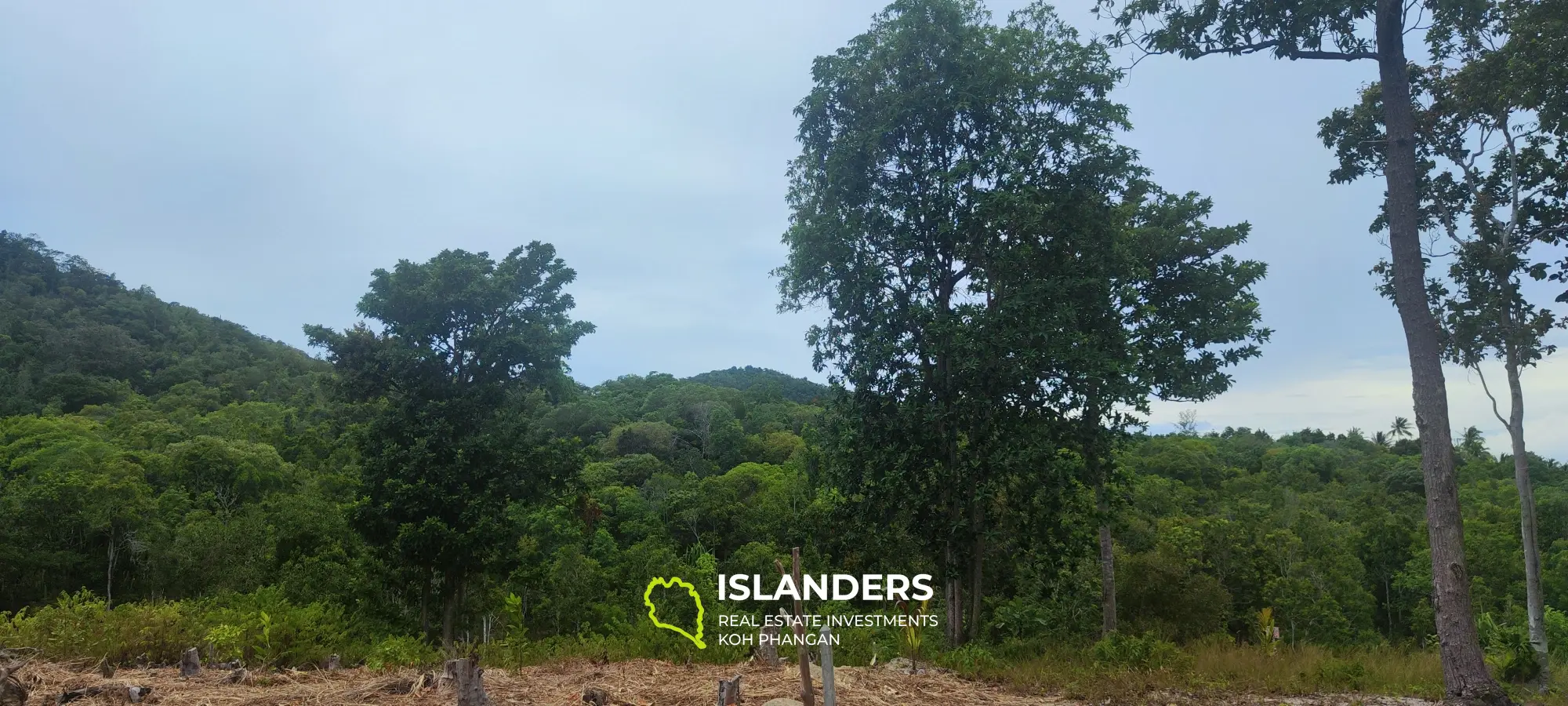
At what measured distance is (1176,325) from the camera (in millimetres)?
10219

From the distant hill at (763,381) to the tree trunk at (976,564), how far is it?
49588mm

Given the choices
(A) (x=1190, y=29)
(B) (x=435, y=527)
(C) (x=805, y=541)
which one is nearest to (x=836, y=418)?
(C) (x=805, y=541)

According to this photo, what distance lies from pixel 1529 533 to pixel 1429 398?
425 cm

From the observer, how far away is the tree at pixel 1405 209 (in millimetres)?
5637

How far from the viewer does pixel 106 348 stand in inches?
1794

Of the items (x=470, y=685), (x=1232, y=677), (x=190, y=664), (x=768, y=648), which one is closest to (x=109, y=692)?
(x=190, y=664)

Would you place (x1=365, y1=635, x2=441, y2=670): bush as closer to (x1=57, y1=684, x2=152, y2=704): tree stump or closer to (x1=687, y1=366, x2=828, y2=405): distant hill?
(x1=57, y1=684, x2=152, y2=704): tree stump

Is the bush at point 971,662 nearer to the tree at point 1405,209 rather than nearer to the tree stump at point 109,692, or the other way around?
the tree at point 1405,209

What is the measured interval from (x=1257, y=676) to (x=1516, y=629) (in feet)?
12.5

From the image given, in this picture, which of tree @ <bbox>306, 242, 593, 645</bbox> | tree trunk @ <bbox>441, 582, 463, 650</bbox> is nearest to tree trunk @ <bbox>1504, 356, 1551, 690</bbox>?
tree @ <bbox>306, 242, 593, 645</bbox>

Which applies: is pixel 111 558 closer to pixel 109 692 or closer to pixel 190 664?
pixel 190 664

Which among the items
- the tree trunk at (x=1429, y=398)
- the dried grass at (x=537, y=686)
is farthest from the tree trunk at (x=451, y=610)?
the tree trunk at (x=1429, y=398)

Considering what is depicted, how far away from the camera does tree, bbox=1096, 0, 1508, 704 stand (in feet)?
18.5

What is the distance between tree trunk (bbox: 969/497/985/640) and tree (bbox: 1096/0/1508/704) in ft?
12.8
